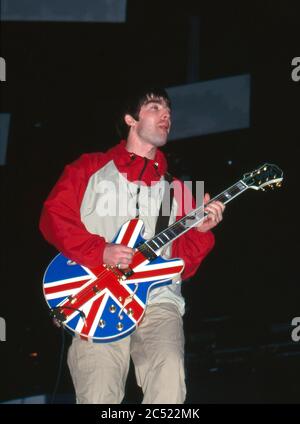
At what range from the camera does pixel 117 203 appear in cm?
335

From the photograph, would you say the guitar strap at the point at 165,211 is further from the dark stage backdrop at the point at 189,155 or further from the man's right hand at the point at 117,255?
the dark stage backdrop at the point at 189,155

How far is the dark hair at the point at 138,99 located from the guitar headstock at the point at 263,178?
63 centimetres

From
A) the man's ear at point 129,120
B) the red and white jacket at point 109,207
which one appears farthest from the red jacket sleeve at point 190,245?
the man's ear at point 129,120

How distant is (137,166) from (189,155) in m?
2.61

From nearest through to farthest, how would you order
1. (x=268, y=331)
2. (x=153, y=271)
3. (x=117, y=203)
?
(x=153, y=271)
(x=117, y=203)
(x=268, y=331)

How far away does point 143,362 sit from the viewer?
3.01 metres

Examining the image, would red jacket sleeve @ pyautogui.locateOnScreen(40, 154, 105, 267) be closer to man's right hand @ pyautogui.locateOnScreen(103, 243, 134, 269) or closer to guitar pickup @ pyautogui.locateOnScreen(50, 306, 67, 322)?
man's right hand @ pyautogui.locateOnScreen(103, 243, 134, 269)

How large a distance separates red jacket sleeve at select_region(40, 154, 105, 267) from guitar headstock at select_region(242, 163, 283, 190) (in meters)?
0.90

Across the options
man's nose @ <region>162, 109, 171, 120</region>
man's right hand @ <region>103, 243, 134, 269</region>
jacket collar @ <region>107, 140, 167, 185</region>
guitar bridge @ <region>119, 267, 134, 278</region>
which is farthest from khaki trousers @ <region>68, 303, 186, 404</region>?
man's nose @ <region>162, 109, 171, 120</region>

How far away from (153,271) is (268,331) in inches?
107

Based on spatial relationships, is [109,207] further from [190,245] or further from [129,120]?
[129,120]

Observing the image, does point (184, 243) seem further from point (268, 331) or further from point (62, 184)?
point (268, 331)

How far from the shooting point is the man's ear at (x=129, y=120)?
371 centimetres
